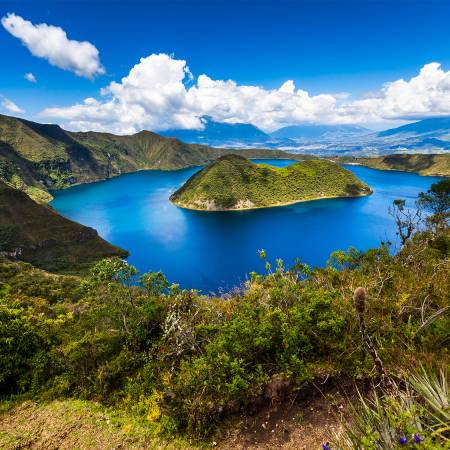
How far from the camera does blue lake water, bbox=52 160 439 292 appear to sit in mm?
74562

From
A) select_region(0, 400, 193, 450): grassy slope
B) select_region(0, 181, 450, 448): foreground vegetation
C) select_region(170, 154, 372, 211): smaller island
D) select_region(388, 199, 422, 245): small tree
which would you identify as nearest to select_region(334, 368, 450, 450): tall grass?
select_region(0, 181, 450, 448): foreground vegetation

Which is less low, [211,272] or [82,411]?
[82,411]

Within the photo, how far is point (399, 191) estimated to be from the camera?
547ft

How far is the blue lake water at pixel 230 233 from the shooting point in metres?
74.6

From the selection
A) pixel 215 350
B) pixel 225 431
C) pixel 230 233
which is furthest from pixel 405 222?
pixel 230 233

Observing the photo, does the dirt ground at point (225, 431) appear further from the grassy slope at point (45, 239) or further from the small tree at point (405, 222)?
the grassy slope at point (45, 239)

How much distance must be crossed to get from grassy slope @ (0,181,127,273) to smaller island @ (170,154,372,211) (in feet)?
201

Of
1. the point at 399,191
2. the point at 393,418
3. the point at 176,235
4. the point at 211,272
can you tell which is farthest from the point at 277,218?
the point at 393,418

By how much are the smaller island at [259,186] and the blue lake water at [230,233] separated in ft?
23.6

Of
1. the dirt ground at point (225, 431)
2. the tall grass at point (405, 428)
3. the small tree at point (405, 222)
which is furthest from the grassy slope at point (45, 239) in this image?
the tall grass at point (405, 428)

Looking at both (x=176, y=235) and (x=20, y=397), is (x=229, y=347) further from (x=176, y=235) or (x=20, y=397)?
(x=176, y=235)

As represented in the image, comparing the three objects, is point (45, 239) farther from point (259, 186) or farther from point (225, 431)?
point (225, 431)

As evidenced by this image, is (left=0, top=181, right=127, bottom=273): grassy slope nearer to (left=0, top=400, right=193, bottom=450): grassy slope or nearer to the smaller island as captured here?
the smaller island

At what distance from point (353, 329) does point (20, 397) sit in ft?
43.3
